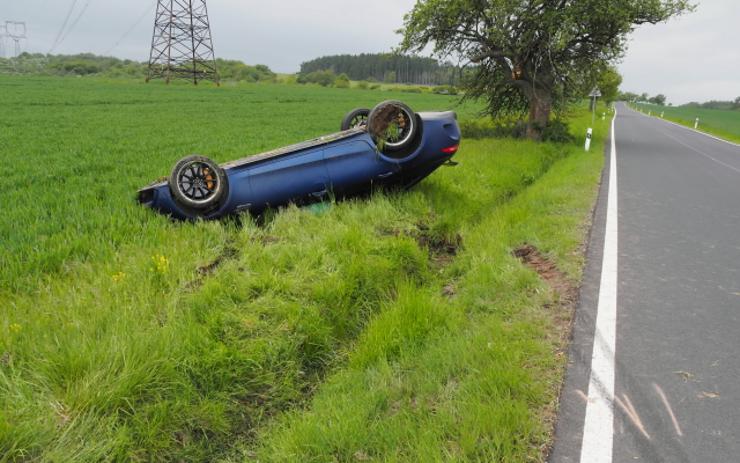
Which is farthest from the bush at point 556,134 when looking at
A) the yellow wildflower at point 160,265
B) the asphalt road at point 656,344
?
the yellow wildflower at point 160,265

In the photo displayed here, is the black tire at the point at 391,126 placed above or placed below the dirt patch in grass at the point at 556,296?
above

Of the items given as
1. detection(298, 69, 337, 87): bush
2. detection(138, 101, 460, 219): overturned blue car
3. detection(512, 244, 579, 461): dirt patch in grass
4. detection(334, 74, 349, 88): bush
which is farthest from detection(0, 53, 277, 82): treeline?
detection(512, 244, 579, 461): dirt patch in grass

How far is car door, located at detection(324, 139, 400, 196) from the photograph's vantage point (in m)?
6.12

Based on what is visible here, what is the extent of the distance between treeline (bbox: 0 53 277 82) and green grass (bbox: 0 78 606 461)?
84971 millimetres

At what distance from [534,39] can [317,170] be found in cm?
1192

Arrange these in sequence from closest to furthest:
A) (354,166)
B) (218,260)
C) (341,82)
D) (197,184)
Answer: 1. (218,260)
2. (197,184)
3. (354,166)
4. (341,82)

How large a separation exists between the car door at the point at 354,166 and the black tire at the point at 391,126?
0.19 m

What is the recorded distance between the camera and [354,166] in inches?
244

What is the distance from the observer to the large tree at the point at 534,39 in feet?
45.7

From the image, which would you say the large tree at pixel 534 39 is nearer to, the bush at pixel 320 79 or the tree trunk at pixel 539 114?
the tree trunk at pixel 539 114

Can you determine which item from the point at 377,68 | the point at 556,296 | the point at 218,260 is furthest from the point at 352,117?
the point at 377,68

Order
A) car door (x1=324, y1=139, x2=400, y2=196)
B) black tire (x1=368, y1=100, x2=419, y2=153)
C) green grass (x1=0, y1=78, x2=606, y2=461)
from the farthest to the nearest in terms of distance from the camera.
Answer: black tire (x1=368, y1=100, x2=419, y2=153)
car door (x1=324, y1=139, x2=400, y2=196)
green grass (x1=0, y1=78, x2=606, y2=461)

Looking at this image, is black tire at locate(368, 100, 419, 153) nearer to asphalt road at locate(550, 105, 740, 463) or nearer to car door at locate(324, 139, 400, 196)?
car door at locate(324, 139, 400, 196)

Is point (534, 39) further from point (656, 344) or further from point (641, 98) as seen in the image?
point (641, 98)
